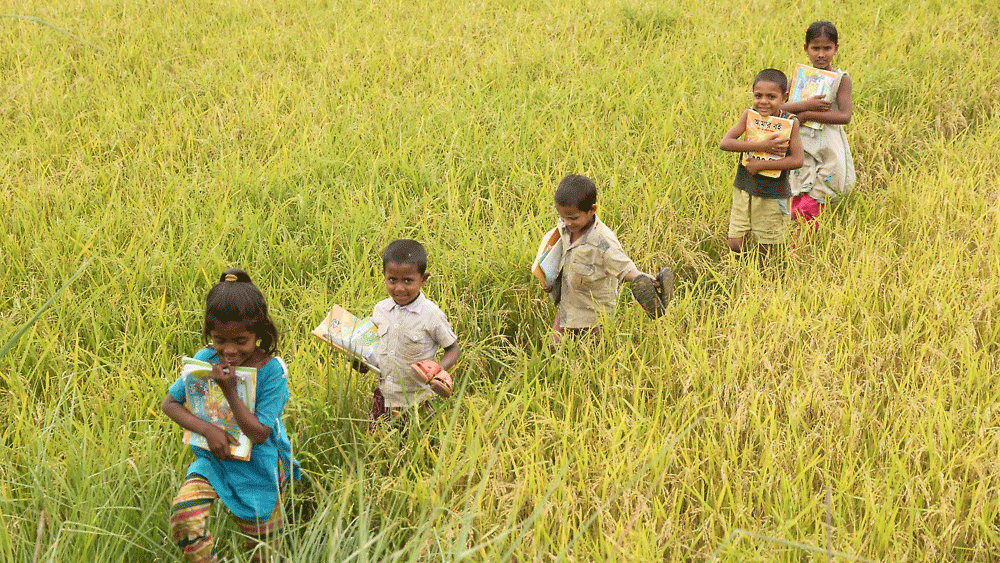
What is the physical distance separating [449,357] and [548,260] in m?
0.73

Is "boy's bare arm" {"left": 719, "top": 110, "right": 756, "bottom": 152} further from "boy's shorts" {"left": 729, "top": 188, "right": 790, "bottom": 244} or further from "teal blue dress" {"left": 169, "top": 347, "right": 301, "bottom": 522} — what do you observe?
"teal blue dress" {"left": 169, "top": 347, "right": 301, "bottom": 522}

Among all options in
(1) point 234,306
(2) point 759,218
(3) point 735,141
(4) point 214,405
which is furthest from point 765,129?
(4) point 214,405

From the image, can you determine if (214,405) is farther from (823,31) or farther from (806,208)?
(823,31)

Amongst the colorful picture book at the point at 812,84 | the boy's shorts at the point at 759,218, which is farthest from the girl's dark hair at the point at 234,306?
the colorful picture book at the point at 812,84

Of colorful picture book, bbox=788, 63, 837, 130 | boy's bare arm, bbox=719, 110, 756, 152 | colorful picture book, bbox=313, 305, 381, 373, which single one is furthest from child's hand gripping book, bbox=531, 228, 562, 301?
colorful picture book, bbox=788, 63, 837, 130

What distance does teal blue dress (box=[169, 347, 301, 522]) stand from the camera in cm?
279

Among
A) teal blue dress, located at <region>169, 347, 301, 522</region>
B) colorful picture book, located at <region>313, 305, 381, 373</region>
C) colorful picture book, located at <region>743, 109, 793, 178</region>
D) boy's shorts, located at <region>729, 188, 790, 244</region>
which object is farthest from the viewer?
boy's shorts, located at <region>729, 188, 790, 244</region>

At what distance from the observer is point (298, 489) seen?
3.13 metres

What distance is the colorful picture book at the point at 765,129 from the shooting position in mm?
4402

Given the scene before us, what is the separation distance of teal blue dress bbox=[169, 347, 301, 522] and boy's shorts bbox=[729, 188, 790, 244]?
8.93 ft

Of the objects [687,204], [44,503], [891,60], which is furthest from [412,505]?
[891,60]

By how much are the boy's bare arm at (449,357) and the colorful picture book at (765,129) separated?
208cm

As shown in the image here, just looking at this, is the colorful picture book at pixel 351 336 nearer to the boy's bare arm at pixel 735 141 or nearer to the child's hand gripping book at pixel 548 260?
the child's hand gripping book at pixel 548 260

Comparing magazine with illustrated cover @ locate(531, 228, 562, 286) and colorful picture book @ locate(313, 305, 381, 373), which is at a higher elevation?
magazine with illustrated cover @ locate(531, 228, 562, 286)
